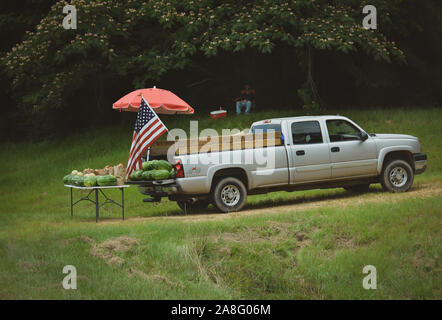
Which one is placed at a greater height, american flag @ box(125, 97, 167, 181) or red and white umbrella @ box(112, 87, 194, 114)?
red and white umbrella @ box(112, 87, 194, 114)

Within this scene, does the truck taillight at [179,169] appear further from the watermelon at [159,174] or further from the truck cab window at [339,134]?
the truck cab window at [339,134]

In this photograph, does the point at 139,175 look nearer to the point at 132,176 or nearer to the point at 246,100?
the point at 132,176

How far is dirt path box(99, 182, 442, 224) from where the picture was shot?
13.0 m

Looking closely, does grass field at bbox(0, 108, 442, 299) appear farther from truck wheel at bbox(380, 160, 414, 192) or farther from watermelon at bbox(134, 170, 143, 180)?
watermelon at bbox(134, 170, 143, 180)

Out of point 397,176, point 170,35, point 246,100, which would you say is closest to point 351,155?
point 397,176

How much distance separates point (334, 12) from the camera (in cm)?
2430

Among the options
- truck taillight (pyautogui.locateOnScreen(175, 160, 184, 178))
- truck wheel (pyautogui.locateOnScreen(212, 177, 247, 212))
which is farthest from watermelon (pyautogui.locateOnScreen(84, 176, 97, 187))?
truck wheel (pyautogui.locateOnScreen(212, 177, 247, 212))

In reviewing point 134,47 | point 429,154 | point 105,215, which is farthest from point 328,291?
point 134,47

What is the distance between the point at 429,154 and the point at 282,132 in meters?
8.19

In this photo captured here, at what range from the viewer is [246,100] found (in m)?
25.3

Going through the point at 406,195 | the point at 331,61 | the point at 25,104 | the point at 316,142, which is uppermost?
the point at 331,61

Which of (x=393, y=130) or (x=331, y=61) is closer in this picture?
(x=393, y=130)

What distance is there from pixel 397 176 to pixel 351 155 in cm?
141

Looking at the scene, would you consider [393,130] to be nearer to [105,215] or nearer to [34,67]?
[105,215]
